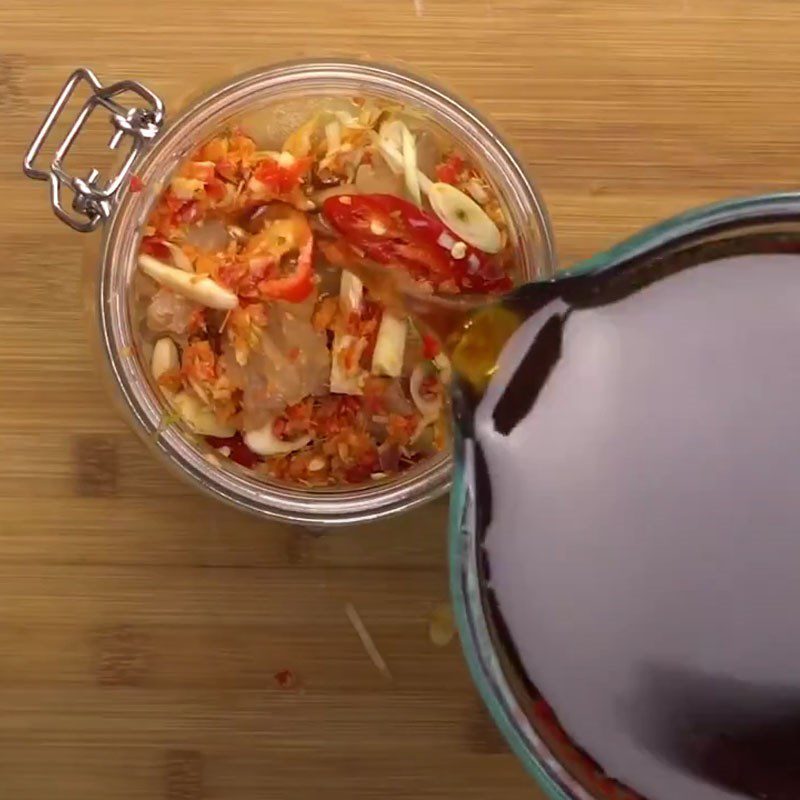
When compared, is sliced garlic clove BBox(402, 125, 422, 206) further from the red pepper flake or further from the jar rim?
the red pepper flake

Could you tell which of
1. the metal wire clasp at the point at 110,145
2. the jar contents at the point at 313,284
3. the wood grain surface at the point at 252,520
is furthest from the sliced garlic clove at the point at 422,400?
the metal wire clasp at the point at 110,145

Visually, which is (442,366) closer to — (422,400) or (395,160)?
(422,400)

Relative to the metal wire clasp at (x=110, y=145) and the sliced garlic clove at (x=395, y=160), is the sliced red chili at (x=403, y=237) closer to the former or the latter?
the sliced garlic clove at (x=395, y=160)

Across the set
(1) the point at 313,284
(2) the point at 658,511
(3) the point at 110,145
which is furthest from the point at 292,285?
(2) the point at 658,511

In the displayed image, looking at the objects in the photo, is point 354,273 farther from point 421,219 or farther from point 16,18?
point 16,18

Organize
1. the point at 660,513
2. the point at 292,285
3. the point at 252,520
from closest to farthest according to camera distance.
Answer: the point at 660,513 → the point at 292,285 → the point at 252,520


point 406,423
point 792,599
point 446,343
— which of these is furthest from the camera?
point 406,423

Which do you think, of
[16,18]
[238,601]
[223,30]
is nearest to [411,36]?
[223,30]
